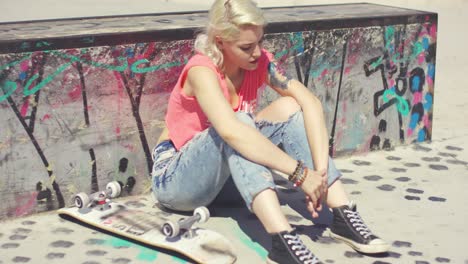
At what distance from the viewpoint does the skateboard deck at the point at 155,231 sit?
13.0 ft

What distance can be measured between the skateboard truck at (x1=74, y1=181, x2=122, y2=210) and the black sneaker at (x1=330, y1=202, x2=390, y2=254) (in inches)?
45.8

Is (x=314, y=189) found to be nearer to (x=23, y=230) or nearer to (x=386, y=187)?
(x=386, y=187)

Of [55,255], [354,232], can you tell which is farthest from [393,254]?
[55,255]

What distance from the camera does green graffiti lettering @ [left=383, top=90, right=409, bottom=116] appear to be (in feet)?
18.3

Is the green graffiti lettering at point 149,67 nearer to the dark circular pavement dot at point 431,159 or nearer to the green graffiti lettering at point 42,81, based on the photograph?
the green graffiti lettering at point 42,81

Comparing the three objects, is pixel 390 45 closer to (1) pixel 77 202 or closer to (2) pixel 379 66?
(2) pixel 379 66

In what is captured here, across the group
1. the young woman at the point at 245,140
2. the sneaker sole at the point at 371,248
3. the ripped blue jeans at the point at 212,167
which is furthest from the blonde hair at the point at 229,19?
the sneaker sole at the point at 371,248

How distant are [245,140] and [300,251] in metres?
0.57

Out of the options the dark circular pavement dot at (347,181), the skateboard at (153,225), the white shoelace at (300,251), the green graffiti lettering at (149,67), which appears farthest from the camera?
the dark circular pavement dot at (347,181)

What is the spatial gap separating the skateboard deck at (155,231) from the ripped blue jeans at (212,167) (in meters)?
0.16

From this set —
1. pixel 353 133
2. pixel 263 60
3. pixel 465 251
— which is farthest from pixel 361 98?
pixel 465 251

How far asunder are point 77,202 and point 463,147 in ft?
9.21

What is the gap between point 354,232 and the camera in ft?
13.5

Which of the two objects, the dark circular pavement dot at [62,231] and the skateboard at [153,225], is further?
the dark circular pavement dot at [62,231]
